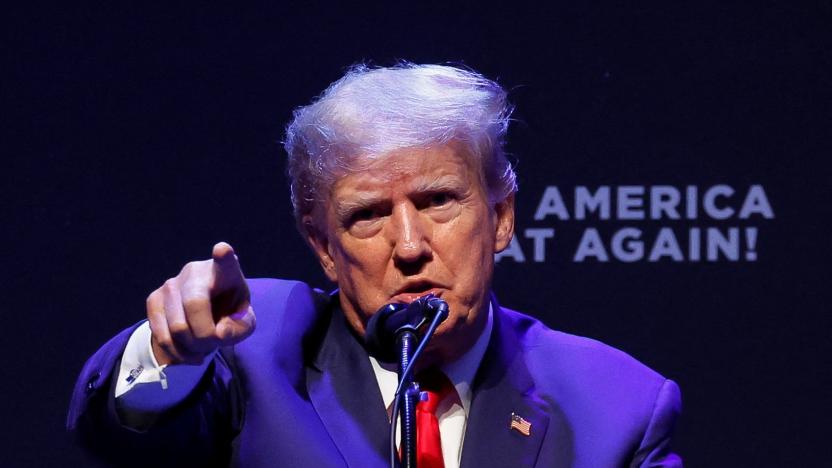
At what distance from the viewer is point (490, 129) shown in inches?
82.8

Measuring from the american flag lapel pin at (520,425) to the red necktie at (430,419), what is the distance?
0.11 meters

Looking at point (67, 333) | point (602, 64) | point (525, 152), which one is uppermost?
point (602, 64)

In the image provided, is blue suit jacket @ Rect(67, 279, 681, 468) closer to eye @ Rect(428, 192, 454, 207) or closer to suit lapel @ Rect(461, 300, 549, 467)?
suit lapel @ Rect(461, 300, 549, 467)

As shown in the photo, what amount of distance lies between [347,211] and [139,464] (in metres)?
0.51

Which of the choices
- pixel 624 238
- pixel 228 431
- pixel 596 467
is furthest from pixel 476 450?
pixel 624 238

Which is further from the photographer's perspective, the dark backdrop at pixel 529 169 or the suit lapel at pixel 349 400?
the dark backdrop at pixel 529 169

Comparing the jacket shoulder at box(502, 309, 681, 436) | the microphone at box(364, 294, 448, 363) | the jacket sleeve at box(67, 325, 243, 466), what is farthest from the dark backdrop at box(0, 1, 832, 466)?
the microphone at box(364, 294, 448, 363)

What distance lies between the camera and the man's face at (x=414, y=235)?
1.96 metres

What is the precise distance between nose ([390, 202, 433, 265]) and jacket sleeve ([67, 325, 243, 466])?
1.11 feet

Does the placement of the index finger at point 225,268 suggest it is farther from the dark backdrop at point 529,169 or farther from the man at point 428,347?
the dark backdrop at point 529,169

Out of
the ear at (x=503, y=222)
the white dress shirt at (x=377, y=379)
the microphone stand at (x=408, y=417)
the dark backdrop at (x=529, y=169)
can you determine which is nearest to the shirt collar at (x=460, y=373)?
the white dress shirt at (x=377, y=379)

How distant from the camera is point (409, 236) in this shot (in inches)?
76.7

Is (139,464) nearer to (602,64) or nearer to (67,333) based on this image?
(67,333)

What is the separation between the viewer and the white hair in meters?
1.99
